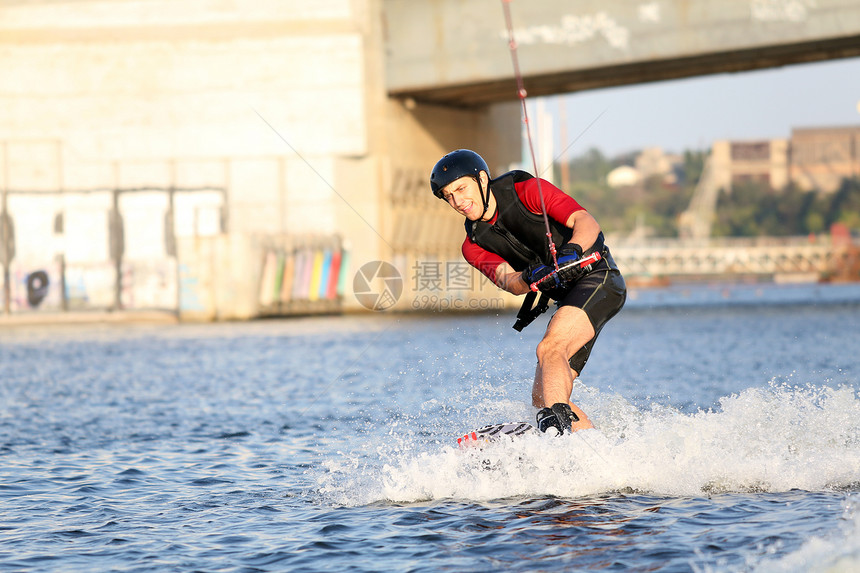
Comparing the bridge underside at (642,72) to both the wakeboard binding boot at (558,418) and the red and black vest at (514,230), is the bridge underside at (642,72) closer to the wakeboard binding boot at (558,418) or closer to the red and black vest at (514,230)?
the red and black vest at (514,230)

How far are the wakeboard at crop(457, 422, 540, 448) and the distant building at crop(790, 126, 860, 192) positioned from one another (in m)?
147

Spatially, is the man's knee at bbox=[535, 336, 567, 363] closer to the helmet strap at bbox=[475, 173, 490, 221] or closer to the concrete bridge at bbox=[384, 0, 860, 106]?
the helmet strap at bbox=[475, 173, 490, 221]

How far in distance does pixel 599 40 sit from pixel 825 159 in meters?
128

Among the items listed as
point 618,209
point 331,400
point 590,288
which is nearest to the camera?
point 590,288

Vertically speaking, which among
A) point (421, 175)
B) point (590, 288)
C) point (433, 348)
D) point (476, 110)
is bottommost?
point (433, 348)

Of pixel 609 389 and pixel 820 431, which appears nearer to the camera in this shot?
pixel 820 431

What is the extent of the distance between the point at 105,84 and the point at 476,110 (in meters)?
14.2

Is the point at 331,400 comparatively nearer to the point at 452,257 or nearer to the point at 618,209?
the point at 452,257

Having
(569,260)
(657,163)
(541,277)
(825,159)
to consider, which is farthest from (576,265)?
(657,163)

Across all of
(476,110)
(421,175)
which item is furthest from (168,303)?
(476,110)

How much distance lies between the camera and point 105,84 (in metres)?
36.9

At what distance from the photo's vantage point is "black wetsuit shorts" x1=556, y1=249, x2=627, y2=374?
737 centimetres
